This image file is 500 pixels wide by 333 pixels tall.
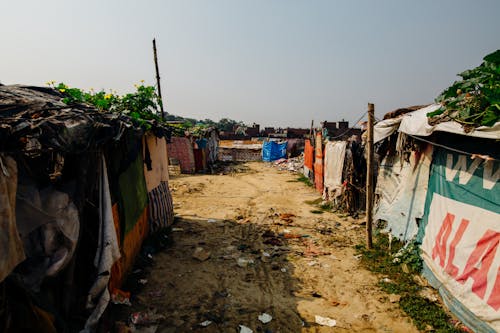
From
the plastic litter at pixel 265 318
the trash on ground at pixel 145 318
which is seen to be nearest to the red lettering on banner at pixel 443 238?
the plastic litter at pixel 265 318

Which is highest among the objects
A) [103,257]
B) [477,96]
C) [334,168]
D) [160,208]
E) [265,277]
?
[477,96]

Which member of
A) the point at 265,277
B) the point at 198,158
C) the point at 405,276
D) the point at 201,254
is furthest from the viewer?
the point at 198,158

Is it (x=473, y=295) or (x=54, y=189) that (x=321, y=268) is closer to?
(x=473, y=295)

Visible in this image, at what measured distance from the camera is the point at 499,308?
3227 millimetres

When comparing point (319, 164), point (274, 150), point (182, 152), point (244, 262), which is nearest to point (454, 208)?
point (244, 262)

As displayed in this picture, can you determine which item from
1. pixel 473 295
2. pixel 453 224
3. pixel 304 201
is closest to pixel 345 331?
pixel 473 295

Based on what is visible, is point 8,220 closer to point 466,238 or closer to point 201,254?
point 201,254

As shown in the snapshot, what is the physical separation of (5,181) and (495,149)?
521 centimetres

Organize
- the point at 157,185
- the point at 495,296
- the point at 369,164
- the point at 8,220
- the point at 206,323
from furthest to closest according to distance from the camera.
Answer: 1. the point at 157,185
2. the point at 369,164
3. the point at 206,323
4. the point at 495,296
5. the point at 8,220

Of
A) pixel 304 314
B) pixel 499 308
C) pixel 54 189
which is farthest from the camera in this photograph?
pixel 304 314

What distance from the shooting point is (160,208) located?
7078 millimetres

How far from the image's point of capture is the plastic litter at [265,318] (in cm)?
393

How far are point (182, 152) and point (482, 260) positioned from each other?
51.9 feet

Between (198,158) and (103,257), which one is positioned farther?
(198,158)
